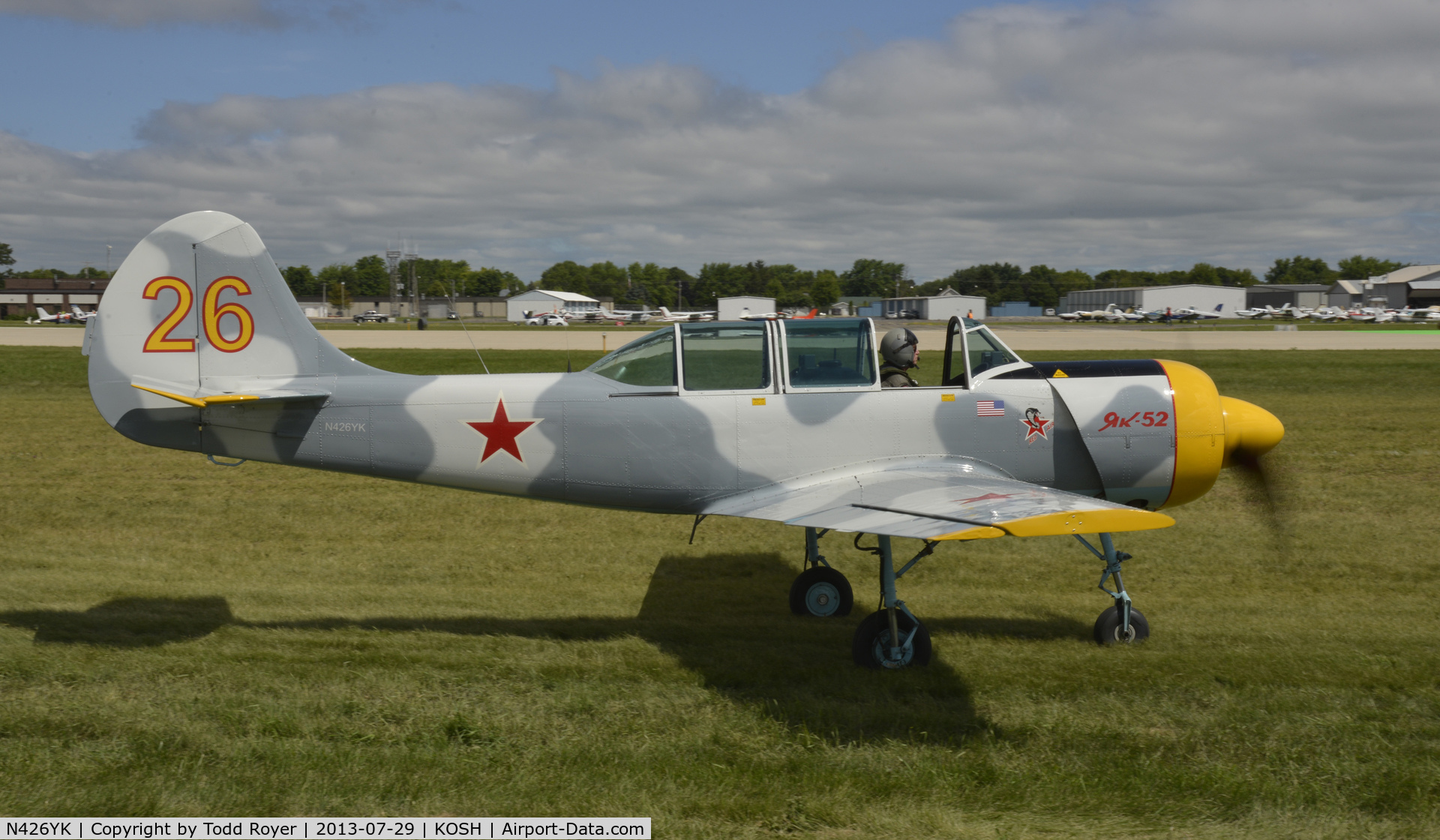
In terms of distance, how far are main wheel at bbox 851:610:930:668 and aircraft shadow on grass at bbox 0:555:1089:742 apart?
0.34 ft

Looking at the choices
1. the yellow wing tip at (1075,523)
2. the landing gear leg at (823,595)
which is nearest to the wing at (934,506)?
the yellow wing tip at (1075,523)

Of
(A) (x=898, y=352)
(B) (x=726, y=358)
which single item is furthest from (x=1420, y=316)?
(B) (x=726, y=358)

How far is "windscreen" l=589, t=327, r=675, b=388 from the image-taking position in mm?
6914

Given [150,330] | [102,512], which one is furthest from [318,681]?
[102,512]

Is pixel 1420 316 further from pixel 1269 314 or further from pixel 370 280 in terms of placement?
pixel 370 280

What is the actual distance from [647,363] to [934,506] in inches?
95.3

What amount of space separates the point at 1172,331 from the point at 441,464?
5972 centimetres

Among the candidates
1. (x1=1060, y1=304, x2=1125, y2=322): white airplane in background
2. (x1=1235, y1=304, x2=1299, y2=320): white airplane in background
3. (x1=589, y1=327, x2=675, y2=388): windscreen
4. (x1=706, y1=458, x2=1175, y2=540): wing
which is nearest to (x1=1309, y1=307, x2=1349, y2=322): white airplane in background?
(x1=1235, y1=304, x2=1299, y2=320): white airplane in background

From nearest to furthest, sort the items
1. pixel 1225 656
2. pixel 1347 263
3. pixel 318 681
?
pixel 318 681, pixel 1225 656, pixel 1347 263

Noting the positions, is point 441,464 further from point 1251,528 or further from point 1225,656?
point 1251,528

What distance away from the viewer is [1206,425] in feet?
22.4

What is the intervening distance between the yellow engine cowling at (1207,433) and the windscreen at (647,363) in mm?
3630

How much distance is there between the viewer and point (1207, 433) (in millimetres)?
6812

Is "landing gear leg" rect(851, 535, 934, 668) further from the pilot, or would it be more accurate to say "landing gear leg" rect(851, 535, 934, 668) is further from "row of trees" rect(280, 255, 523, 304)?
"row of trees" rect(280, 255, 523, 304)
